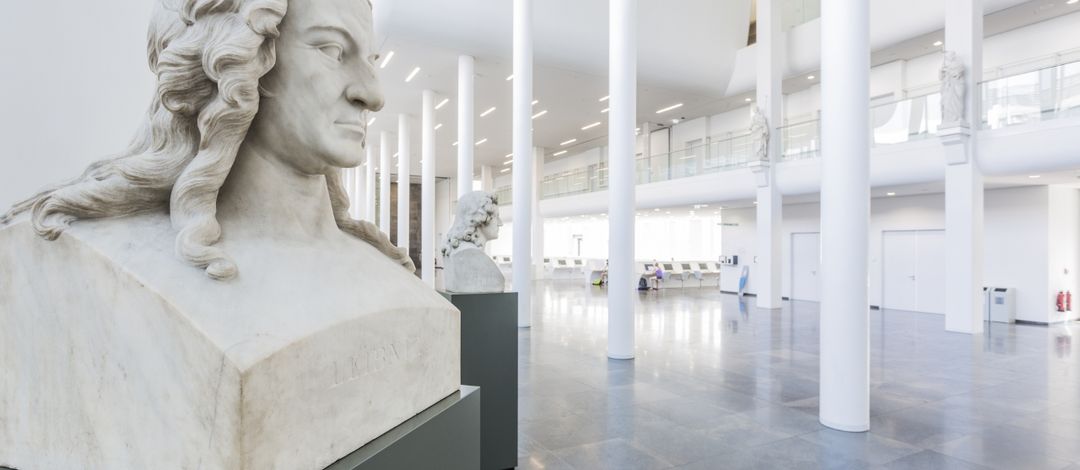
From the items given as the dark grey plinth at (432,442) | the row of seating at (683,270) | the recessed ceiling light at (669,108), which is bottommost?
the row of seating at (683,270)

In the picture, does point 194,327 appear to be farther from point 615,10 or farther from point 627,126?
point 615,10

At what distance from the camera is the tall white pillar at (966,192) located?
12.0m

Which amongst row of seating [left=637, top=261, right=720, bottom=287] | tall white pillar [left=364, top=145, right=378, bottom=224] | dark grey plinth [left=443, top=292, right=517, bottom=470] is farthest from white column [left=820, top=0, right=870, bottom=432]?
tall white pillar [left=364, top=145, right=378, bottom=224]

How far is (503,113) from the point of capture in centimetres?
2361

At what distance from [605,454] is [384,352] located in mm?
3409

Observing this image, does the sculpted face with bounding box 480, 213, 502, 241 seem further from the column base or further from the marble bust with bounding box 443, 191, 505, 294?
the column base

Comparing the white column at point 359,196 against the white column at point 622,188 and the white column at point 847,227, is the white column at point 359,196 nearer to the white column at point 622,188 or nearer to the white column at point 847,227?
the white column at point 622,188

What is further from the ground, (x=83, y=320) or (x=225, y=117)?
(x=225, y=117)

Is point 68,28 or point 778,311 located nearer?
point 68,28

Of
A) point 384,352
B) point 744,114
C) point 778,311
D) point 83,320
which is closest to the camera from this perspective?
point 83,320

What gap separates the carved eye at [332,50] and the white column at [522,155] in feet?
32.8

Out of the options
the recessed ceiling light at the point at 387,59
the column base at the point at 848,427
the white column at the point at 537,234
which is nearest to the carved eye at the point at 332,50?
the column base at the point at 848,427

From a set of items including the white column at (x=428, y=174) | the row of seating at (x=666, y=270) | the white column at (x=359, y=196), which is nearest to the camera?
the white column at (x=428, y=174)

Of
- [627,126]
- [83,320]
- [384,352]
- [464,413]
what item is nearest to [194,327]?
[83,320]
